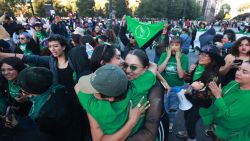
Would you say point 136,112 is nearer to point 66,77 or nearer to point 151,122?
point 151,122

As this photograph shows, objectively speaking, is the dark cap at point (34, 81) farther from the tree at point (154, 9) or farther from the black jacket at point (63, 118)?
the tree at point (154, 9)

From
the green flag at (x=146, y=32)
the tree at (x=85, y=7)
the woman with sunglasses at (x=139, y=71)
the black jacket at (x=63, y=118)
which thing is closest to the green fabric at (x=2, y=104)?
the black jacket at (x=63, y=118)

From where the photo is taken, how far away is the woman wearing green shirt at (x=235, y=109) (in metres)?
1.91

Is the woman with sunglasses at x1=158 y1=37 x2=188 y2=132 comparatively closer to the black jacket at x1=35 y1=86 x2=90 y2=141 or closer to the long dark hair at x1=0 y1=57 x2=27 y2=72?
the black jacket at x1=35 y1=86 x2=90 y2=141

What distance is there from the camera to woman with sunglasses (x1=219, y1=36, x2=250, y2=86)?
291 cm

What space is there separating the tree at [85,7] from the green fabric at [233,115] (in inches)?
1834

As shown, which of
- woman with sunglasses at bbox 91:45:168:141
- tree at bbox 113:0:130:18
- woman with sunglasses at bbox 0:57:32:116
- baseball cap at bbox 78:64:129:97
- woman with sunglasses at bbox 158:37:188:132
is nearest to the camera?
baseball cap at bbox 78:64:129:97

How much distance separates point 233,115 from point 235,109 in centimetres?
6

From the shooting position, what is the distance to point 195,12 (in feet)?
184

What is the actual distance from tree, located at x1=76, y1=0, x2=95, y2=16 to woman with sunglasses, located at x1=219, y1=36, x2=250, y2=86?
45.6 m

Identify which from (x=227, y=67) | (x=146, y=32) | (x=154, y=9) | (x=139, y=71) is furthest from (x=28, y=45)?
(x=154, y=9)

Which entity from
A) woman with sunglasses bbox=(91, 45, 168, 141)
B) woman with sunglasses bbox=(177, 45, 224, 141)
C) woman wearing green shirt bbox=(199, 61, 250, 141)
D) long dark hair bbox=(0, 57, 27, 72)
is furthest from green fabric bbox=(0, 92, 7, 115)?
woman wearing green shirt bbox=(199, 61, 250, 141)

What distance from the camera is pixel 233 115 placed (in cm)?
192

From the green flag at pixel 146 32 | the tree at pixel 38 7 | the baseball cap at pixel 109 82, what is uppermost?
the tree at pixel 38 7
